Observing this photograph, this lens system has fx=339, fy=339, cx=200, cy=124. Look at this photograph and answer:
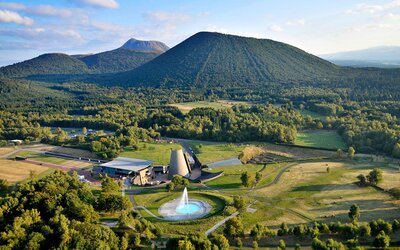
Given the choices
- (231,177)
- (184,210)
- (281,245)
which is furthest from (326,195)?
(184,210)

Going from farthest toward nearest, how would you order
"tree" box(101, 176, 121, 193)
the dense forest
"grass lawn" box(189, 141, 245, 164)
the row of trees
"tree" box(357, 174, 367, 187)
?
the dense forest
"grass lawn" box(189, 141, 245, 164)
"tree" box(357, 174, 367, 187)
"tree" box(101, 176, 121, 193)
the row of trees

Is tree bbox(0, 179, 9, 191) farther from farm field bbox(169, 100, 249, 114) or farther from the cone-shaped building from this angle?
farm field bbox(169, 100, 249, 114)

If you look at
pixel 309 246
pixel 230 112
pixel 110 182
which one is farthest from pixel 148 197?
pixel 230 112

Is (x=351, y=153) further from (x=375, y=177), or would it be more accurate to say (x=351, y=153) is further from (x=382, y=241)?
(x=382, y=241)

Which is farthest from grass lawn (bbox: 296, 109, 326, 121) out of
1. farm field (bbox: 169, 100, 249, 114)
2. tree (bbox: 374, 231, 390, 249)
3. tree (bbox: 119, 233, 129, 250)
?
tree (bbox: 119, 233, 129, 250)

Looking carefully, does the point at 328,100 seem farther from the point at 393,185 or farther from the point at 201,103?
the point at 393,185

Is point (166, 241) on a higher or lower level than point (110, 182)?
lower
